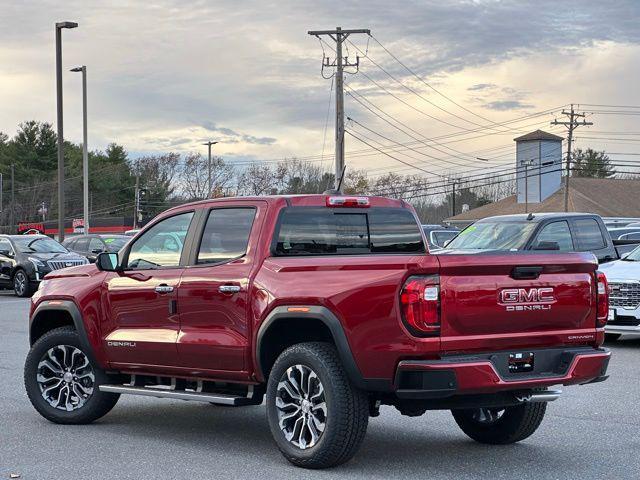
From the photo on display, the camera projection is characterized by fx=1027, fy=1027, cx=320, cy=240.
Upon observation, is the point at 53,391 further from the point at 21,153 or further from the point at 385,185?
the point at 21,153

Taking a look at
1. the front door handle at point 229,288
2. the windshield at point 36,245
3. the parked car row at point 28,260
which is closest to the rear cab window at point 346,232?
the front door handle at point 229,288

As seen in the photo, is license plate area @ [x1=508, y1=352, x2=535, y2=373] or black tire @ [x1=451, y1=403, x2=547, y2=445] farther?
black tire @ [x1=451, y1=403, x2=547, y2=445]

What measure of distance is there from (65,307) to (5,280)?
19731 millimetres

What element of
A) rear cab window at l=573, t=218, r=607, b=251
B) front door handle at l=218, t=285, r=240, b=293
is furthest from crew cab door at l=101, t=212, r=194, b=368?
rear cab window at l=573, t=218, r=607, b=251

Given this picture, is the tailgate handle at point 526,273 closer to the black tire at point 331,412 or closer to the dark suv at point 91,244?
the black tire at point 331,412

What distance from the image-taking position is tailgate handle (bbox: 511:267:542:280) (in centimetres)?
662

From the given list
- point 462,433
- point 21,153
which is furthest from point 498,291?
point 21,153

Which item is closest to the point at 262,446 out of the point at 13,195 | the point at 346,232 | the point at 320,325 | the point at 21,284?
the point at 320,325

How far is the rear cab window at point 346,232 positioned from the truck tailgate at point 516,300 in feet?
4.65

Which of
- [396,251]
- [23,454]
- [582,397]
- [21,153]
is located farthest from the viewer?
[21,153]

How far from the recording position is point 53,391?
8.86m

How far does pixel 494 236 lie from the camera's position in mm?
16391

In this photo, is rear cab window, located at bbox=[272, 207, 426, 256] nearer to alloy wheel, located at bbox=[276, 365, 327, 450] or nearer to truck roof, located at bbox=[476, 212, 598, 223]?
alloy wheel, located at bbox=[276, 365, 327, 450]

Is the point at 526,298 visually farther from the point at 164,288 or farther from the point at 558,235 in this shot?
the point at 558,235
